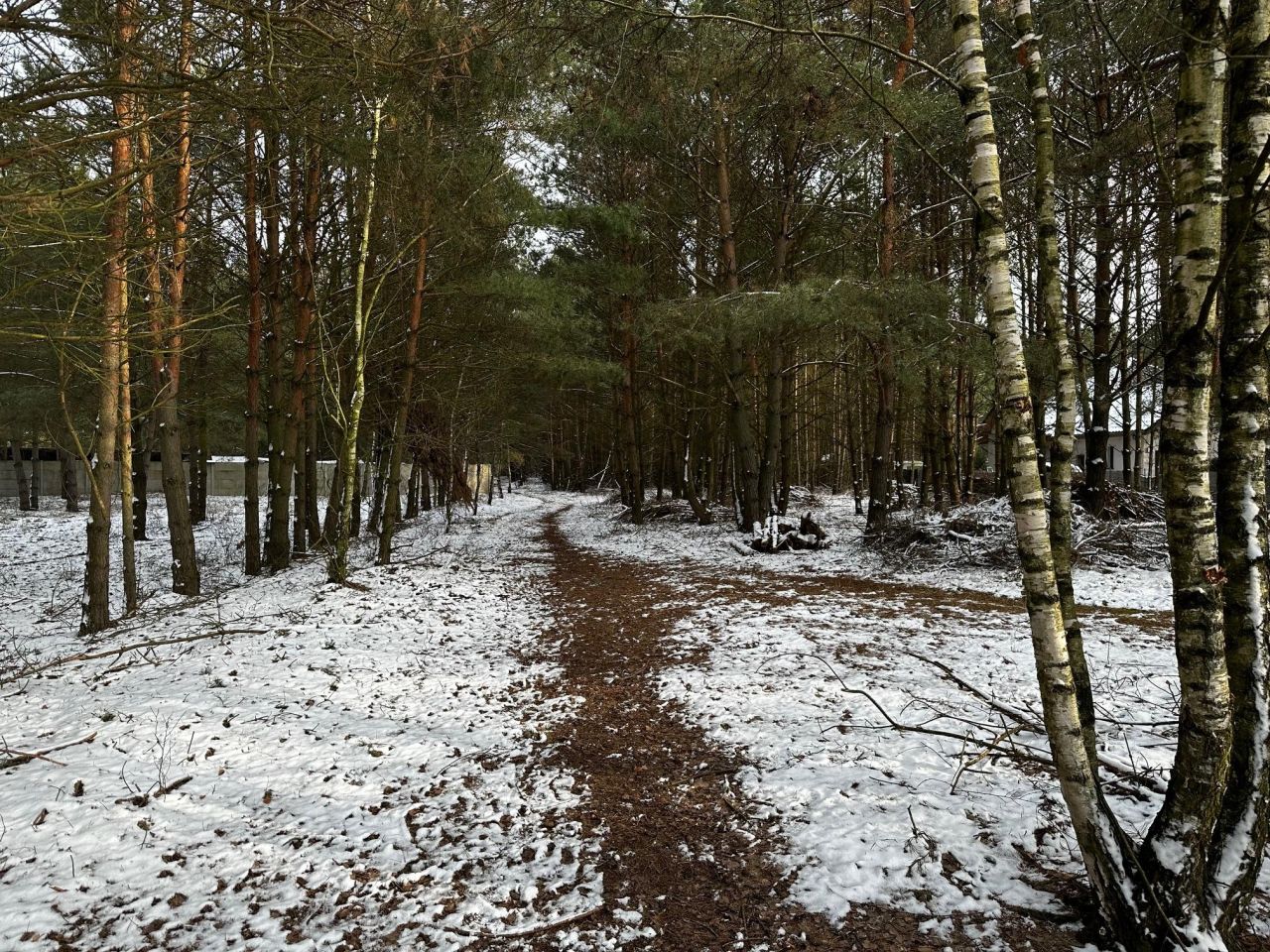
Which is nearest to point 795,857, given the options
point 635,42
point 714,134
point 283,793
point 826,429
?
point 283,793

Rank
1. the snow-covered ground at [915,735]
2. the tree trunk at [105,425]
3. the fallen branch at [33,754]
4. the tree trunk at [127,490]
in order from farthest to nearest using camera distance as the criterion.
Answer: the tree trunk at [127,490]
the tree trunk at [105,425]
the fallen branch at [33,754]
the snow-covered ground at [915,735]

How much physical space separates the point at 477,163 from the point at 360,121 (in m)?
2.35

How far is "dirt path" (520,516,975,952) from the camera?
2.64 meters

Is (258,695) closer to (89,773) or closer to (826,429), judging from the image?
(89,773)

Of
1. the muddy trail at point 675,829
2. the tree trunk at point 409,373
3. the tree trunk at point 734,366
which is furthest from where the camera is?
the tree trunk at point 734,366

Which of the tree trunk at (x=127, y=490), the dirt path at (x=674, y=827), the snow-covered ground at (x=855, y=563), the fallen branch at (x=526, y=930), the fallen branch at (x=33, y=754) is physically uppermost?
the tree trunk at (x=127, y=490)

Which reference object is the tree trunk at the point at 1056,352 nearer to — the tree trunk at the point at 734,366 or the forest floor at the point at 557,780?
the forest floor at the point at 557,780

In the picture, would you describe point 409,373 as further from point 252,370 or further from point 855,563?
point 855,563

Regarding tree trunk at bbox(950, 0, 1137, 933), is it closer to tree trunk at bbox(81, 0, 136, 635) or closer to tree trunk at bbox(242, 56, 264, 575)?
tree trunk at bbox(81, 0, 136, 635)

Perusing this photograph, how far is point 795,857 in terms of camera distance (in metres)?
3.09

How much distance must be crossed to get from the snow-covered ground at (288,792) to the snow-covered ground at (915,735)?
115 cm

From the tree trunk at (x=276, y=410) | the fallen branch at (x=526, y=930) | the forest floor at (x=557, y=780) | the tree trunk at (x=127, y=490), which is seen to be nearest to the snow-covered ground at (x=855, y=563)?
the forest floor at (x=557, y=780)

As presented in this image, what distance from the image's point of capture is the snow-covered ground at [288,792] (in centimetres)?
281

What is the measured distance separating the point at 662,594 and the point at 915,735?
5.34 m
